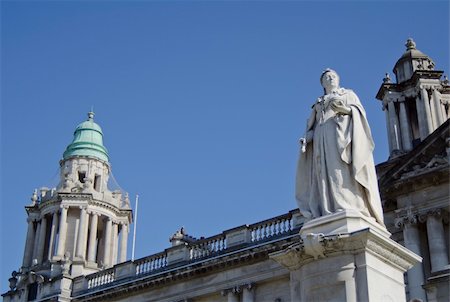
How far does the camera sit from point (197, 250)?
37.0 metres

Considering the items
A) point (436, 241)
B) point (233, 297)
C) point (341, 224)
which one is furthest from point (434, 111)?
point (341, 224)

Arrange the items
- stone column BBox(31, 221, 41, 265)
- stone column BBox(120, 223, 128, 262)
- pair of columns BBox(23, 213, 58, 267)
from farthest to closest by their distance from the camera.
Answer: stone column BBox(120, 223, 128, 262), stone column BBox(31, 221, 41, 265), pair of columns BBox(23, 213, 58, 267)

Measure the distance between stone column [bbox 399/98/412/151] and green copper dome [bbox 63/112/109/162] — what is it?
2370 centimetres

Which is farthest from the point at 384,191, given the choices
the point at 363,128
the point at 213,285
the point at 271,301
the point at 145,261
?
the point at 363,128

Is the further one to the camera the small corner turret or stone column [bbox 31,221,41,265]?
stone column [bbox 31,221,41,265]

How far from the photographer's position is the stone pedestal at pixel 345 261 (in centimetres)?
896

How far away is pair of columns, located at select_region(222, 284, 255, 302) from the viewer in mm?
33375

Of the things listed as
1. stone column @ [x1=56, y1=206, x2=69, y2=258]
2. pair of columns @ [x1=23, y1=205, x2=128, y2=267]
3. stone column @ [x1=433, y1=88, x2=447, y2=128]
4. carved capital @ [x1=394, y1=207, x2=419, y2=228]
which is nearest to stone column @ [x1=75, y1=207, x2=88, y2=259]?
pair of columns @ [x1=23, y1=205, x2=128, y2=267]

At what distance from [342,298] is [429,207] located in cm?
2179

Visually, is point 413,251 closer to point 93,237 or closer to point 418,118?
point 418,118

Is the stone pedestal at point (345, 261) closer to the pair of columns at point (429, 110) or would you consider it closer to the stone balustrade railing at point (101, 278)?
the pair of columns at point (429, 110)

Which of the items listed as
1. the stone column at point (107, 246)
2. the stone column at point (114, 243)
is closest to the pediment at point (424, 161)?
the stone column at point (107, 246)

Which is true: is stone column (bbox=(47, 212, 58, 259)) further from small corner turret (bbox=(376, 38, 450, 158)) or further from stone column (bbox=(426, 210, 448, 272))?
stone column (bbox=(426, 210, 448, 272))

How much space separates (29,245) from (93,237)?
518 cm
